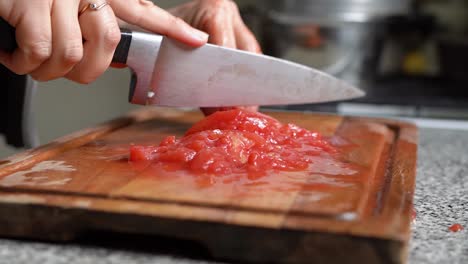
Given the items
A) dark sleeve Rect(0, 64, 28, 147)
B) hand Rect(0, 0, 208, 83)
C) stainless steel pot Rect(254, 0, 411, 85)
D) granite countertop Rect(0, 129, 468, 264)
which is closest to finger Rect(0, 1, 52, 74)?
hand Rect(0, 0, 208, 83)

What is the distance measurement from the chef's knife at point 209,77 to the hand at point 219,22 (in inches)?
3.3

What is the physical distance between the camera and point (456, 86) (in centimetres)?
244

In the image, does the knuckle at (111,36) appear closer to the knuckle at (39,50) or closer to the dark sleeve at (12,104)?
the knuckle at (39,50)

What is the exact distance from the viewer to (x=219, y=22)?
1.52 meters

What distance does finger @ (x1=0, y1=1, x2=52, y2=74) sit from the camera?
3.50 ft

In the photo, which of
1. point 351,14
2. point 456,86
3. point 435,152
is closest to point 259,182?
point 435,152

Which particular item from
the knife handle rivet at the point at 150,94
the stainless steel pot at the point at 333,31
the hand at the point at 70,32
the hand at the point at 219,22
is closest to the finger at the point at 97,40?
the hand at the point at 70,32

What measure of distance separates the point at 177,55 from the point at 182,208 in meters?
0.54

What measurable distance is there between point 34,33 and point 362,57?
1381 millimetres

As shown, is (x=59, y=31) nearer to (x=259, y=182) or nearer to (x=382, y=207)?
(x=259, y=182)

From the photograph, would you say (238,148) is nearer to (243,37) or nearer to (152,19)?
(152,19)

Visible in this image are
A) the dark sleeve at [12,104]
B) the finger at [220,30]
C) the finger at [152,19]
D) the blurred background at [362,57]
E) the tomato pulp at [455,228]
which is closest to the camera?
the tomato pulp at [455,228]

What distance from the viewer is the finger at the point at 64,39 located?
1.09 m

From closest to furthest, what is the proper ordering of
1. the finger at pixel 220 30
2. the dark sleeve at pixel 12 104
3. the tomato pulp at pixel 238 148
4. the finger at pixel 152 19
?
1. the tomato pulp at pixel 238 148
2. the finger at pixel 152 19
3. the finger at pixel 220 30
4. the dark sleeve at pixel 12 104
